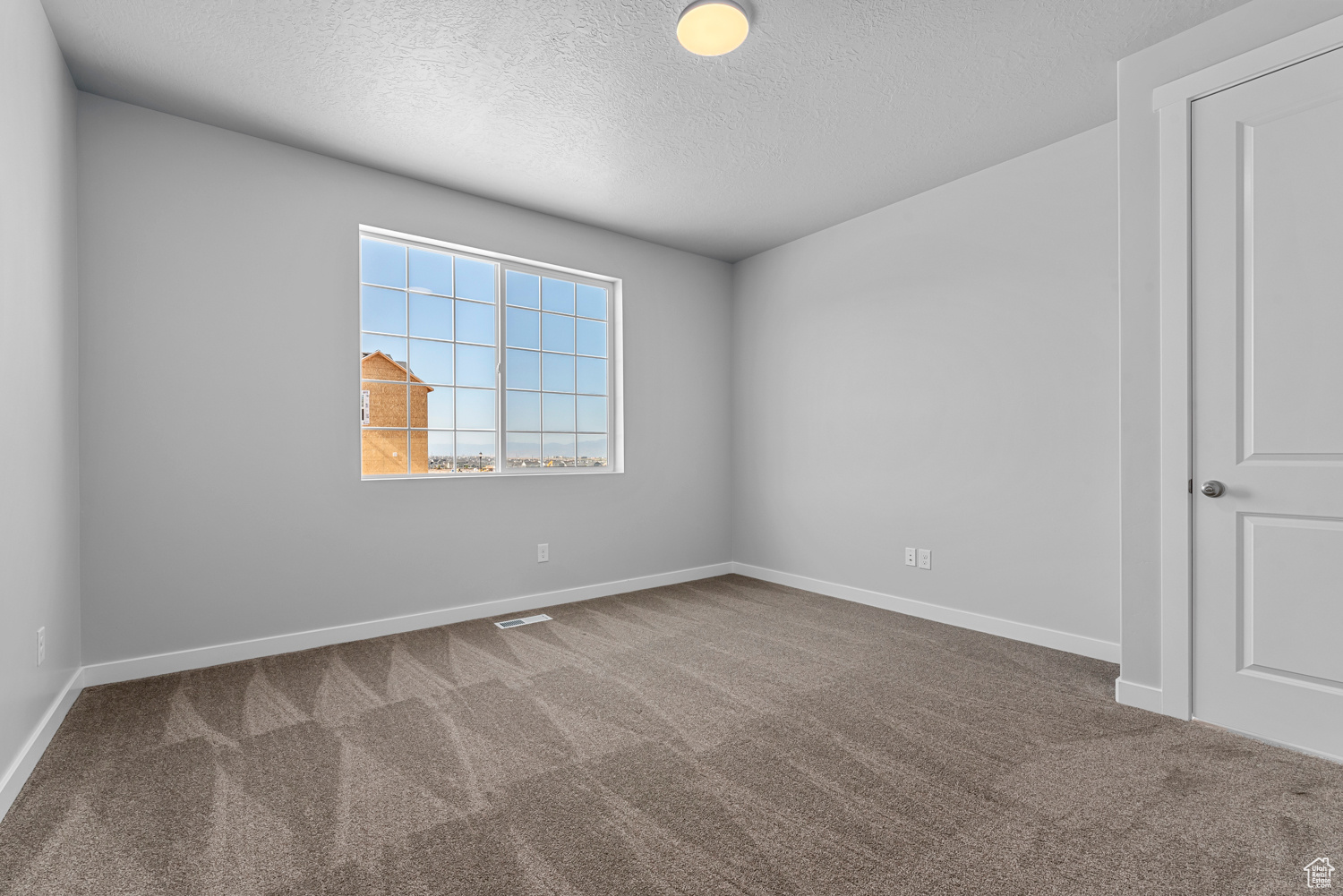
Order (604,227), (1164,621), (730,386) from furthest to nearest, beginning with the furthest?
(730,386) → (604,227) → (1164,621)

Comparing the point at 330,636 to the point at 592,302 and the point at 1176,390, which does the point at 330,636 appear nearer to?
the point at 592,302

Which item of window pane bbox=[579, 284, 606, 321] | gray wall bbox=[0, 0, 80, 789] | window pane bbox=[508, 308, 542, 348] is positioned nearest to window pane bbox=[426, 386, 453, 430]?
window pane bbox=[508, 308, 542, 348]

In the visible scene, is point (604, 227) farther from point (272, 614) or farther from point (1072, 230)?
point (272, 614)

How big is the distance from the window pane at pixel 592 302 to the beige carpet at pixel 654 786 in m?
2.62

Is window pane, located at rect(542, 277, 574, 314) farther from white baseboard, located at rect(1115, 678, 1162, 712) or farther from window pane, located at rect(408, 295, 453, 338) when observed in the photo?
white baseboard, located at rect(1115, 678, 1162, 712)

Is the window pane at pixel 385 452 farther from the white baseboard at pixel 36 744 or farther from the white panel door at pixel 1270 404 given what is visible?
the white panel door at pixel 1270 404

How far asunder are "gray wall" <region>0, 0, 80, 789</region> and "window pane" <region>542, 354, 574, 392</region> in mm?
2401

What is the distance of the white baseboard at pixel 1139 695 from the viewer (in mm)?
Answer: 2436

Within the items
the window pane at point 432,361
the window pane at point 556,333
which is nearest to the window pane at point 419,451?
the window pane at point 432,361

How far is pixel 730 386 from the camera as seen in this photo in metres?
5.33

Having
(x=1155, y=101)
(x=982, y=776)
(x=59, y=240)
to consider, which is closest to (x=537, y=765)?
(x=982, y=776)

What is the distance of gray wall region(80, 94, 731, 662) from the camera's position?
2807 millimetres

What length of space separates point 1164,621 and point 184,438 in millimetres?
4396

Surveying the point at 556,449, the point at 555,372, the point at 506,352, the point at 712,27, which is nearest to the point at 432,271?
the point at 506,352
